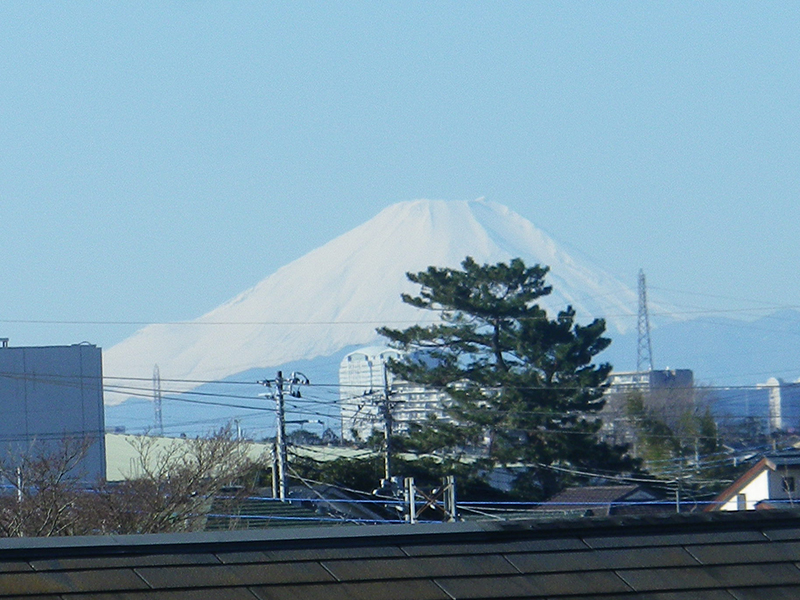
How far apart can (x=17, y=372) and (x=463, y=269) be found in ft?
66.3

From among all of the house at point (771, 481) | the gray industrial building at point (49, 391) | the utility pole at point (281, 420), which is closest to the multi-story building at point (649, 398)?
the house at point (771, 481)

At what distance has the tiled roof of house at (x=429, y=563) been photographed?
606 centimetres

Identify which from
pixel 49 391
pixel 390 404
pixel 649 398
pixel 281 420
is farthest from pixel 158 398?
pixel 649 398

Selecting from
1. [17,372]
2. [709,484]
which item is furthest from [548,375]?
[17,372]

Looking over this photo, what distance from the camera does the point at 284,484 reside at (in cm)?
3356

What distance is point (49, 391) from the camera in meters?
47.3

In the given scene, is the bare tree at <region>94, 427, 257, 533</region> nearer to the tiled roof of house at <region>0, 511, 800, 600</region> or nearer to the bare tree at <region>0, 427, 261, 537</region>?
the bare tree at <region>0, 427, 261, 537</region>

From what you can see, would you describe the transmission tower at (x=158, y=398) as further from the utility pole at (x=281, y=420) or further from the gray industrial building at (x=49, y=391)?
the utility pole at (x=281, y=420)

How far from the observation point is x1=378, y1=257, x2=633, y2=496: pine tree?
1986 inches

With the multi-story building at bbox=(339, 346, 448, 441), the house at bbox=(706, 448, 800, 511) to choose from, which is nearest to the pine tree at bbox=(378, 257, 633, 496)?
the multi-story building at bbox=(339, 346, 448, 441)

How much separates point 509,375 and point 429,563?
152 feet

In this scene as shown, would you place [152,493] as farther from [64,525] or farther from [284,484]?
[284,484]

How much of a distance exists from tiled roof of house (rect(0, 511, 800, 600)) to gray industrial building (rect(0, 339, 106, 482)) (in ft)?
136

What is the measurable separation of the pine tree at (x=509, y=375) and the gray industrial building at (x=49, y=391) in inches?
510
